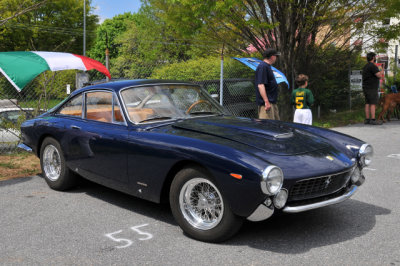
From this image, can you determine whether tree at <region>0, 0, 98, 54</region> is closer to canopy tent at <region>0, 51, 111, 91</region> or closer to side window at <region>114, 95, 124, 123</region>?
canopy tent at <region>0, 51, 111, 91</region>

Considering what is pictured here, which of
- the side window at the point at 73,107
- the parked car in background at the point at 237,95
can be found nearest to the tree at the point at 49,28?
the parked car in background at the point at 237,95

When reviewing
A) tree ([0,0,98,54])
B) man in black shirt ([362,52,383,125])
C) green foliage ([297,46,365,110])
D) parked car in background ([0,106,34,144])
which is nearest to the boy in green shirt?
man in black shirt ([362,52,383,125])

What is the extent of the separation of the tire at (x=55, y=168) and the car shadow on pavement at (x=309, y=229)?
2315mm

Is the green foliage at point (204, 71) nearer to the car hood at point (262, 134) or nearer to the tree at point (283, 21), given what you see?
the tree at point (283, 21)

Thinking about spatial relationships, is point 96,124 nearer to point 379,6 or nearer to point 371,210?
point 371,210

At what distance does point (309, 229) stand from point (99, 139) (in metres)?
2.30

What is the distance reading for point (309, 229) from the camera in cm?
393

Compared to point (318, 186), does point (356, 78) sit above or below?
above

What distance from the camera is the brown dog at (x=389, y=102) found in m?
11.9

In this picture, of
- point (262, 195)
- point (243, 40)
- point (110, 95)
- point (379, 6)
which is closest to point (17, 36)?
point (243, 40)

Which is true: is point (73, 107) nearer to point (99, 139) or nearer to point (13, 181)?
point (99, 139)

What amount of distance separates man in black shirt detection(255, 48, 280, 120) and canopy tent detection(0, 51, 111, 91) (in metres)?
2.71

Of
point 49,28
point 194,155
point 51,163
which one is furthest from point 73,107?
point 49,28

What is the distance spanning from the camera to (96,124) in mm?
4730
